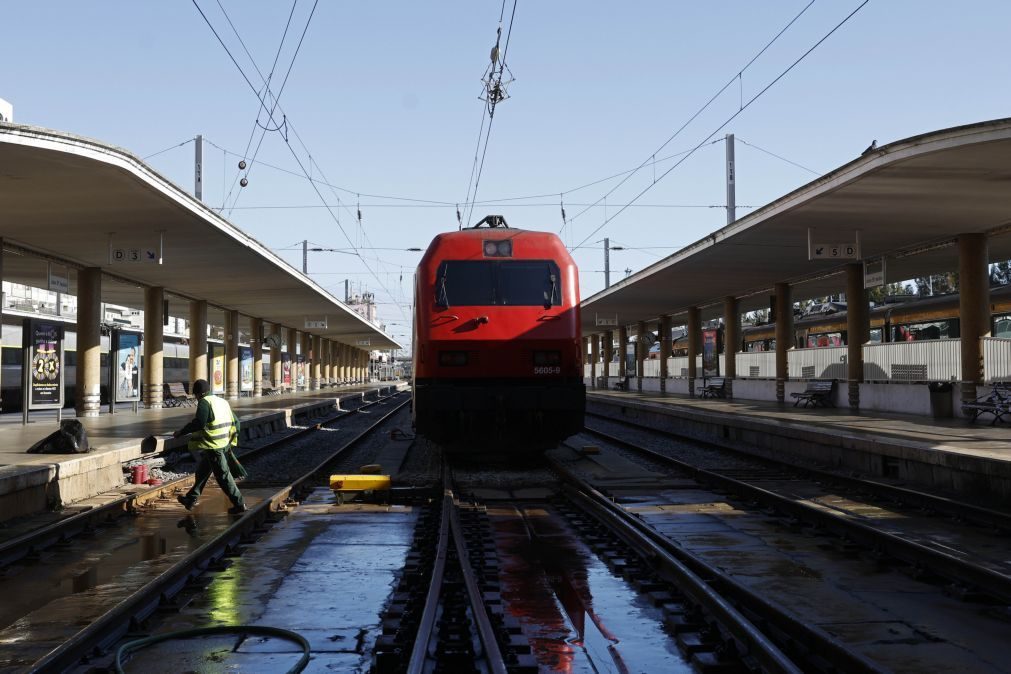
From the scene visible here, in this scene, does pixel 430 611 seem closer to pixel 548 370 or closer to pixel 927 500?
pixel 927 500

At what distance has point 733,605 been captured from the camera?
5.67 meters

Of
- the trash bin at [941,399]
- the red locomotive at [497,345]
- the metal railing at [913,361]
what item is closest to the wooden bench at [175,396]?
the red locomotive at [497,345]

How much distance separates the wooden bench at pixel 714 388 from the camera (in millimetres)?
32734

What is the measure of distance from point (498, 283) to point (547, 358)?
50.4 inches

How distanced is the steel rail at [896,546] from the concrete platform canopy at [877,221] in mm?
4918

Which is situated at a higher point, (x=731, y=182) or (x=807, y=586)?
(x=731, y=182)

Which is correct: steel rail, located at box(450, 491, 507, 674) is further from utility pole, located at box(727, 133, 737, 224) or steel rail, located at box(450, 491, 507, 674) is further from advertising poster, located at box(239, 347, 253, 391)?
advertising poster, located at box(239, 347, 253, 391)

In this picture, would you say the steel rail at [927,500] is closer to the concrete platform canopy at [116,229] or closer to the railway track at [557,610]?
the railway track at [557,610]

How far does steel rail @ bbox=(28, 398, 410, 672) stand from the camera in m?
4.50

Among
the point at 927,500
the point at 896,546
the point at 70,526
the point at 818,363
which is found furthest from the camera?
the point at 818,363

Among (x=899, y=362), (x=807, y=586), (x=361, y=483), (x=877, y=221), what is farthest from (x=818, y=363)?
(x=807, y=586)

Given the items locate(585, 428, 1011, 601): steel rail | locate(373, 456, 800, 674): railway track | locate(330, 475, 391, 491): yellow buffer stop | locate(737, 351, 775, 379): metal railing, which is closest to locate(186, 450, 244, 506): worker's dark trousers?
locate(330, 475, 391, 491): yellow buffer stop

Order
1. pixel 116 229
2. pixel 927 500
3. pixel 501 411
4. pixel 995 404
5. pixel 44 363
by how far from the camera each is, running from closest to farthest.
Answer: pixel 927 500, pixel 501 411, pixel 995 404, pixel 116 229, pixel 44 363

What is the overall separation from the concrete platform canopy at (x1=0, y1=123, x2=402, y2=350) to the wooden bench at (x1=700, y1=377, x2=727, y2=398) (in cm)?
1482
